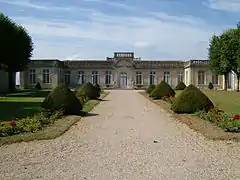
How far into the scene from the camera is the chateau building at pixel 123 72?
Answer: 62250 mm

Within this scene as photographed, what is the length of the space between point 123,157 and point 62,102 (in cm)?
832

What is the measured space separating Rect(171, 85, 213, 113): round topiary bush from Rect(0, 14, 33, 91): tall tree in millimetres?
21136

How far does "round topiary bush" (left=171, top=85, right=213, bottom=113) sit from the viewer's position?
15719mm

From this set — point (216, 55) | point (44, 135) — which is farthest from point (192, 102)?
point (216, 55)

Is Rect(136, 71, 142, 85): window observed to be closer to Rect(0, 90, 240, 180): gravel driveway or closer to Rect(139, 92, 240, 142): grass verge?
Rect(139, 92, 240, 142): grass verge

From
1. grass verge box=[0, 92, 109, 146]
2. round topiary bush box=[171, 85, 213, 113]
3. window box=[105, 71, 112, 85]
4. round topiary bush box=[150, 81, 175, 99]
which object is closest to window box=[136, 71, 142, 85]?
window box=[105, 71, 112, 85]

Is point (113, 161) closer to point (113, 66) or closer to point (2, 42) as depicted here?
point (2, 42)

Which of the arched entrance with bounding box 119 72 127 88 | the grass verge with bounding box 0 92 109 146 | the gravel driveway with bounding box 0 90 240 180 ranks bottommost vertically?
the gravel driveway with bounding box 0 90 240 180

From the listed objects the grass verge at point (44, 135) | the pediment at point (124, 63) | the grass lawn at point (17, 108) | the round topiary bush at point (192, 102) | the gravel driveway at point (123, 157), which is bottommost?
the gravel driveway at point (123, 157)

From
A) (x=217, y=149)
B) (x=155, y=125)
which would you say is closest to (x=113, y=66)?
(x=155, y=125)

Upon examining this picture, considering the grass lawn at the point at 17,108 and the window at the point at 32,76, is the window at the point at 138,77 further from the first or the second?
the grass lawn at the point at 17,108

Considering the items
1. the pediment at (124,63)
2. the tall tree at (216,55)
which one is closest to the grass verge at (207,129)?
the tall tree at (216,55)

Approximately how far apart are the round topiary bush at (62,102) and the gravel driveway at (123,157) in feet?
14.6

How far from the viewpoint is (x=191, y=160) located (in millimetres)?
7188
